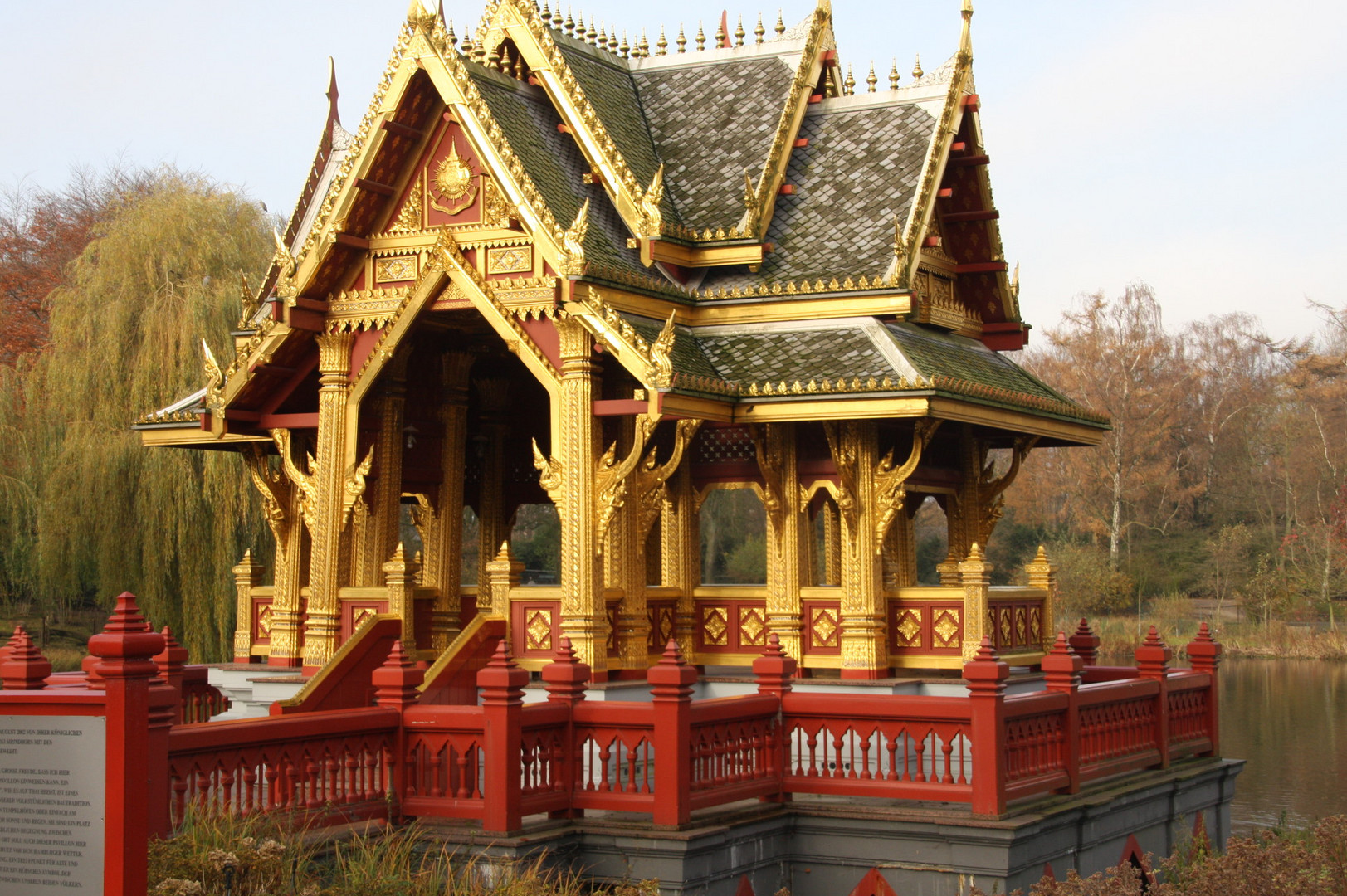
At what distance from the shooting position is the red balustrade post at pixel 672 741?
10367 mm

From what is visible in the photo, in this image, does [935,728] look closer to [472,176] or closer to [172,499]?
[472,176]

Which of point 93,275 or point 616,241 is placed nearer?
point 616,241

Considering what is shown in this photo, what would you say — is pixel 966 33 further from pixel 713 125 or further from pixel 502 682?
pixel 502 682

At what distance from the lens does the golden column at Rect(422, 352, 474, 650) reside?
15.7 metres

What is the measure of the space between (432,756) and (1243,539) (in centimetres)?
3980

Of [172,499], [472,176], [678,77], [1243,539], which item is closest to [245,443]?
[472,176]

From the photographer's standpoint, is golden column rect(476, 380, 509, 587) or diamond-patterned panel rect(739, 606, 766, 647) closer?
diamond-patterned panel rect(739, 606, 766, 647)

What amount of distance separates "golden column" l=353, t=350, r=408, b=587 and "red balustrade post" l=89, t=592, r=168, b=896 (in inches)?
315

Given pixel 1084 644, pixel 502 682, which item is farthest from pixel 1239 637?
pixel 502 682

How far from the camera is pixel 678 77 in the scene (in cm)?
1723

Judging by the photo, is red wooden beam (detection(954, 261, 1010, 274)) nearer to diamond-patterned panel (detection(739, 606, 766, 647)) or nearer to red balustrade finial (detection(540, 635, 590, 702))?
diamond-patterned panel (detection(739, 606, 766, 647))

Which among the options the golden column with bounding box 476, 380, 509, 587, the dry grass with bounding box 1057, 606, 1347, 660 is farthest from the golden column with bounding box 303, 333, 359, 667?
the dry grass with bounding box 1057, 606, 1347, 660

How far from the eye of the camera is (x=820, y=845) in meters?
11.2

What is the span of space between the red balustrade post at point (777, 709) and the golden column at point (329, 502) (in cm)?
484
